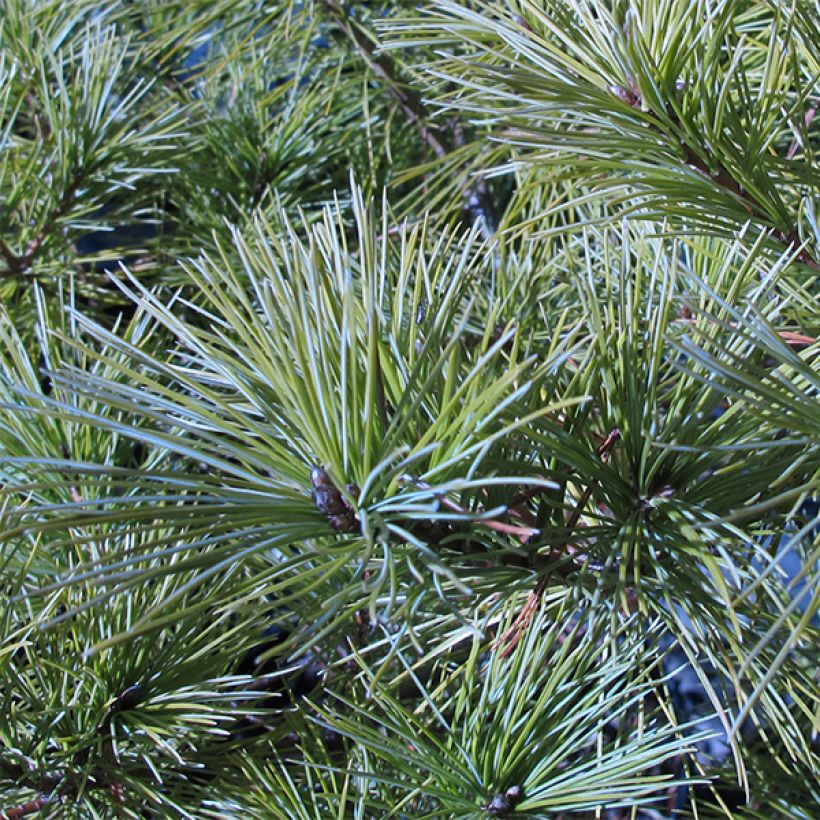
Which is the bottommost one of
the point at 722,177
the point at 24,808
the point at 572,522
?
the point at 24,808

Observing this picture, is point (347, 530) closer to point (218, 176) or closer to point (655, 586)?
point (655, 586)

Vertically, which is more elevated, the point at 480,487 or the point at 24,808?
the point at 480,487

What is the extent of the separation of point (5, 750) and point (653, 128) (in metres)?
0.36

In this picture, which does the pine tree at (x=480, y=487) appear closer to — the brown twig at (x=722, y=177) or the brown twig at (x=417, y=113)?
the brown twig at (x=722, y=177)

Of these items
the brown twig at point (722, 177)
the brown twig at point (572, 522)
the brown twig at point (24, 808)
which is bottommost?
the brown twig at point (24, 808)

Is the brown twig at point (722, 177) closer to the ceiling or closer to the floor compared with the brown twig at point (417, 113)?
closer to the ceiling

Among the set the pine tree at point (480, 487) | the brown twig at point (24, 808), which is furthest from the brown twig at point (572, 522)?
the brown twig at point (24, 808)

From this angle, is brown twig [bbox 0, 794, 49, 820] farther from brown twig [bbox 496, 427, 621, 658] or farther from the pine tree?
brown twig [bbox 496, 427, 621, 658]

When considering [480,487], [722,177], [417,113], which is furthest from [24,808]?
[417,113]

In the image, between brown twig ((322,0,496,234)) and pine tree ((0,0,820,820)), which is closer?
pine tree ((0,0,820,820))

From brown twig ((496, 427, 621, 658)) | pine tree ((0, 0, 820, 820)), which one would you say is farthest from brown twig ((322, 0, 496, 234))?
brown twig ((496, 427, 621, 658))

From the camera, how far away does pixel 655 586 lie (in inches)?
12.0

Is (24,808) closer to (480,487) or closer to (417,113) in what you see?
(480,487)

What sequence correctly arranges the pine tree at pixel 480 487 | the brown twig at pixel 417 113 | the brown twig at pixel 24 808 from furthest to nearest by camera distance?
the brown twig at pixel 417 113 < the brown twig at pixel 24 808 < the pine tree at pixel 480 487
